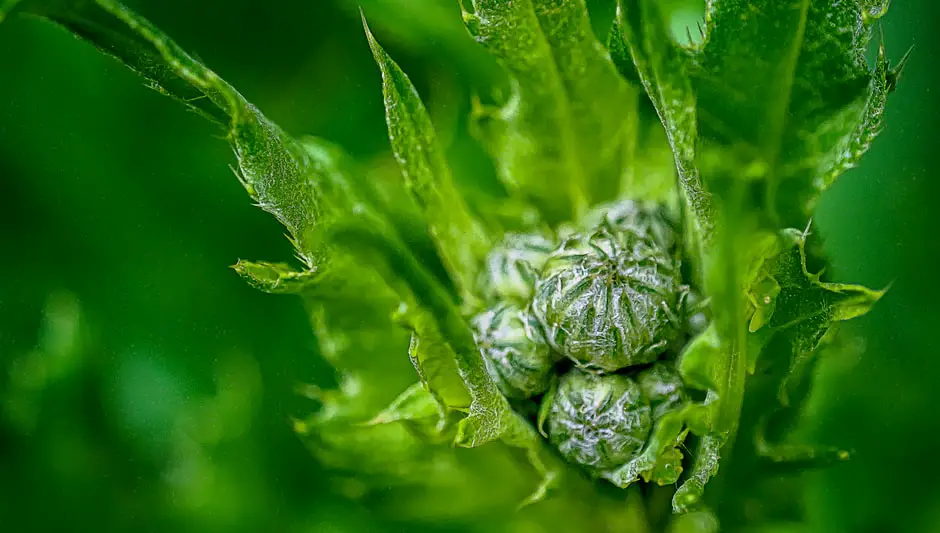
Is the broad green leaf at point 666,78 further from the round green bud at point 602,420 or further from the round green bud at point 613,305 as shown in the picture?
the round green bud at point 602,420

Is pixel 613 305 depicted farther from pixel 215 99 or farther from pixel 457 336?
pixel 215 99

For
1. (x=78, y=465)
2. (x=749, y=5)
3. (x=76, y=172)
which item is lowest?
(x=78, y=465)

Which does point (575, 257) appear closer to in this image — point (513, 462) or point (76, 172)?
point (513, 462)

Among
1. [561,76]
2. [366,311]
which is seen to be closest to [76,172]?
[366,311]

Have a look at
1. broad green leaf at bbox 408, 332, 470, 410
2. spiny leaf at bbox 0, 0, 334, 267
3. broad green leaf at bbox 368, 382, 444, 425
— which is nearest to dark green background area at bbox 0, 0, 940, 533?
broad green leaf at bbox 368, 382, 444, 425

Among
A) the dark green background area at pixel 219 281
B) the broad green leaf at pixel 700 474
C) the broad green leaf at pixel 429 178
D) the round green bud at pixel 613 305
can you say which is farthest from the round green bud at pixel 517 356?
the dark green background area at pixel 219 281

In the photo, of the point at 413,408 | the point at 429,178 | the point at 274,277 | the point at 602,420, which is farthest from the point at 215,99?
the point at 602,420
